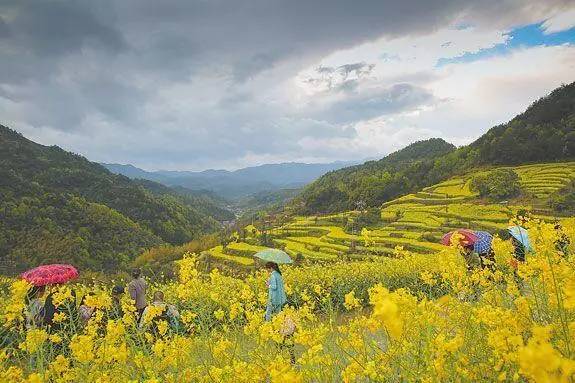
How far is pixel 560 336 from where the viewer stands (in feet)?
9.26

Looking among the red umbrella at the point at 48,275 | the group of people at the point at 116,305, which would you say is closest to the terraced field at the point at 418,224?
the group of people at the point at 116,305

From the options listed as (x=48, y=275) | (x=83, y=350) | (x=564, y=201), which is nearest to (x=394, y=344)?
(x=83, y=350)

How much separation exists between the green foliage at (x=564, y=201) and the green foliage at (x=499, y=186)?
4.58 m

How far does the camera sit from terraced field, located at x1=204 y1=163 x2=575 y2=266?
89.9 feet

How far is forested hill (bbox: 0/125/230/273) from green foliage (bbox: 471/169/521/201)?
4456 cm

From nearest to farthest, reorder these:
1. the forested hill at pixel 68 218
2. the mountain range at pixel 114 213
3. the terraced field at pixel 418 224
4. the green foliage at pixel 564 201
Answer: the terraced field at pixel 418 224 → the green foliage at pixel 564 201 → the mountain range at pixel 114 213 → the forested hill at pixel 68 218

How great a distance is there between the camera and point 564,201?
28.5m

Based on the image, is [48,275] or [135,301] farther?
[135,301]

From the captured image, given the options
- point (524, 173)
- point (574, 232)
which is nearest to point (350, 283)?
point (574, 232)

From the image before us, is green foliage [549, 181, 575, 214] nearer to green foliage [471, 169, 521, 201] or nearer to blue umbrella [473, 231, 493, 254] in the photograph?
green foliage [471, 169, 521, 201]

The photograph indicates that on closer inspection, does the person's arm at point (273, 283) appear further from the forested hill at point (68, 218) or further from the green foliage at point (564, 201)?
the forested hill at point (68, 218)

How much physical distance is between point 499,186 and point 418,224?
9.14 m

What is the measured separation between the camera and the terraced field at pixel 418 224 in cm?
2741

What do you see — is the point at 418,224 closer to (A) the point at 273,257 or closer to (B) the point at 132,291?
(A) the point at 273,257
